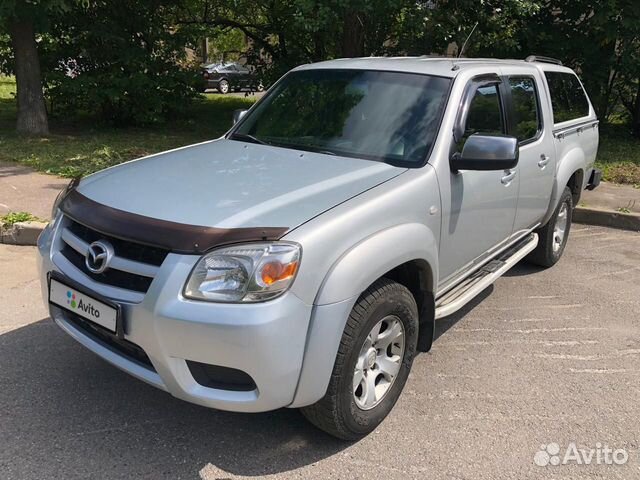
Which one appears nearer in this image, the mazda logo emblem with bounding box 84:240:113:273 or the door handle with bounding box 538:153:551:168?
the mazda logo emblem with bounding box 84:240:113:273

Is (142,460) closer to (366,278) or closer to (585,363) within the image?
(366,278)

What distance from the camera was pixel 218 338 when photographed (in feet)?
7.59

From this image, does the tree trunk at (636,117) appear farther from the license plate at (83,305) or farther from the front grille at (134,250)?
the license plate at (83,305)

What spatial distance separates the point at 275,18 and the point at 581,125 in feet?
31.0

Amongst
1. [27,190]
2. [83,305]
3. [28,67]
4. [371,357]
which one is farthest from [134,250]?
[28,67]

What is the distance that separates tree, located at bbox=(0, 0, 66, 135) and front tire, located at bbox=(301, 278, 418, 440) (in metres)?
8.80

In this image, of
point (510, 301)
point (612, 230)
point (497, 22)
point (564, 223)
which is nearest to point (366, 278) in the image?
point (510, 301)

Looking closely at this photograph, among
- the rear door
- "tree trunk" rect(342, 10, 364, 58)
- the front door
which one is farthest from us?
→ "tree trunk" rect(342, 10, 364, 58)

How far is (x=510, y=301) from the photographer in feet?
15.5

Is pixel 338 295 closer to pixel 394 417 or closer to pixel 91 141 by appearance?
pixel 394 417

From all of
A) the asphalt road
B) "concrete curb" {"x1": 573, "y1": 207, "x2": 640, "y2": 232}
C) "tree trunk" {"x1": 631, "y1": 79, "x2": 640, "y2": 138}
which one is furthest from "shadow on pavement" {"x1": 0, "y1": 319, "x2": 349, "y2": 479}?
"tree trunk" {"x1": 631, "y1": 79, "x2": 640, "y2": 138}

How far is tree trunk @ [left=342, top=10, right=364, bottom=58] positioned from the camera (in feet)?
36.9

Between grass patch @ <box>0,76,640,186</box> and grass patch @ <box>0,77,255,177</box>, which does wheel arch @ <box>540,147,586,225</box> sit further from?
grass patch @ <box>0,77,255,177</box>

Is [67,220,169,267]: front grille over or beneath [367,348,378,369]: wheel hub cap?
over
